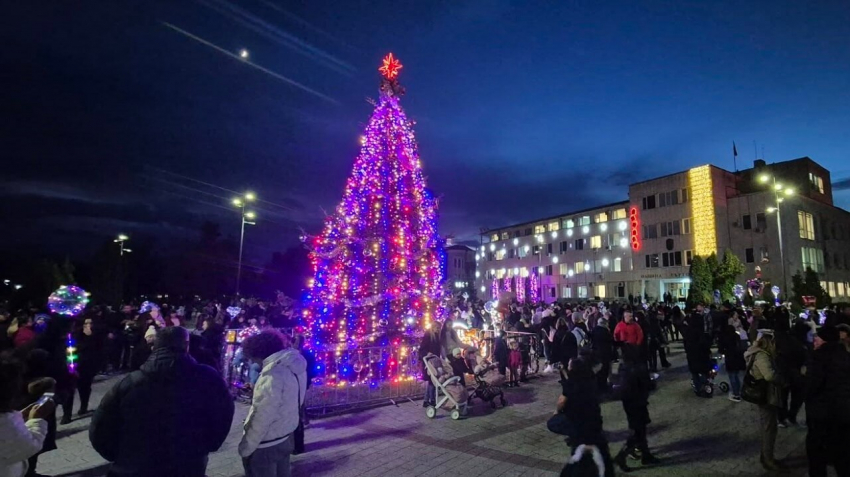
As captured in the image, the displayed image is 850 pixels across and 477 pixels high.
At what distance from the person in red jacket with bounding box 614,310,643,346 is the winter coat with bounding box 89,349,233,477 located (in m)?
9.38

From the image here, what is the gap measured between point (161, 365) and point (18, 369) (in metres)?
1.26

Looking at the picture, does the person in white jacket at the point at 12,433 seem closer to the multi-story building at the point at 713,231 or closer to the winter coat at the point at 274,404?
the winter coat at the point at 274,404

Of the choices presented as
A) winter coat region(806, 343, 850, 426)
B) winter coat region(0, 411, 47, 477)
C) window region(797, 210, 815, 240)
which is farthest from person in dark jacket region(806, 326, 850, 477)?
window region(797, 210, 815, 240)

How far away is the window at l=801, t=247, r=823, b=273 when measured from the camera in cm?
3719

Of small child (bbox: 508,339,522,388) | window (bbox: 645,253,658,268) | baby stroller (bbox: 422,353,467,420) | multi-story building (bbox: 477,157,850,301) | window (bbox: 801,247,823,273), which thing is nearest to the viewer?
baby stroller (bbox: 422,353,467,420)

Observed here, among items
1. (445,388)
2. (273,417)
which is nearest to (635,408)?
(445,388)

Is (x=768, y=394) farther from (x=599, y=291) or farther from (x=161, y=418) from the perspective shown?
(x=599, y=291)

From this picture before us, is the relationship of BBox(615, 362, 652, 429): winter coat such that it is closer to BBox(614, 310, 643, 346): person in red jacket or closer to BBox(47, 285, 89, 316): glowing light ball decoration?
BBox(614, 310, 643, 346): person in red jacket

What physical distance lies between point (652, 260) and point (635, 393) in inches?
1651

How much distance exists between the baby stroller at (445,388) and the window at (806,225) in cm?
4257

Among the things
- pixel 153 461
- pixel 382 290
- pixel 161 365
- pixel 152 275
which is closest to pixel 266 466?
pixel 153 461

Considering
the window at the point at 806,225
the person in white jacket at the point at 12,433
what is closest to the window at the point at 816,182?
the window at the point at 806,225

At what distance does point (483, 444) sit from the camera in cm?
689

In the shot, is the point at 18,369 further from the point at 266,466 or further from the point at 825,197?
the point at 825,197
